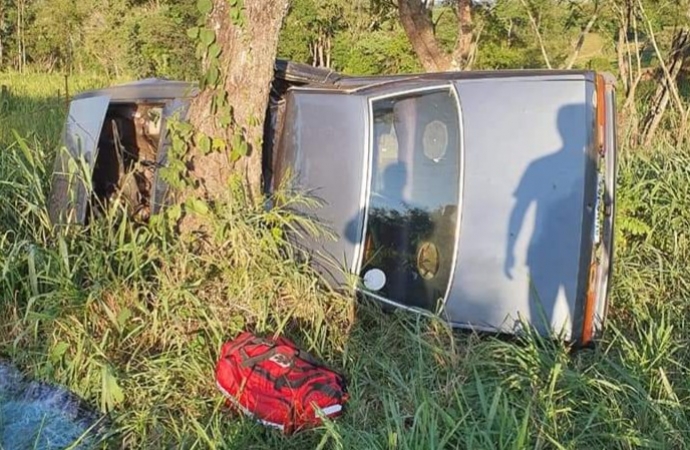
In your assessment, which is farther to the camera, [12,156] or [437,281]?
[12,156]

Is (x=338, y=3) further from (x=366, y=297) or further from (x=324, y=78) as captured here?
(x=366, y=297)

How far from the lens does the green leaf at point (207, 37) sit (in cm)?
359

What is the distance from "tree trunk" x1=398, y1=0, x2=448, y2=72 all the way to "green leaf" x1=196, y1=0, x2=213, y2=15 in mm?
3828

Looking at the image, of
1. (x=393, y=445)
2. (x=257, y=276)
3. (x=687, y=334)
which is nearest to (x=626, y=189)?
(x=687, y=334)

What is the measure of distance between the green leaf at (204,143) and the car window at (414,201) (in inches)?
34.1

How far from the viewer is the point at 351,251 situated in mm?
3268

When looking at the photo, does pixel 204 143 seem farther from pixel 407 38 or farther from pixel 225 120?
pixel 407 38

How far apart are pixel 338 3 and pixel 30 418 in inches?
549

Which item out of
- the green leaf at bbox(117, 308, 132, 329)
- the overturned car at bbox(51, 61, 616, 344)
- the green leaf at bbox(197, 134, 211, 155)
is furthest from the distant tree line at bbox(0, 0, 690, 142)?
the green leaf at bbox(117, 308, 132, 329)

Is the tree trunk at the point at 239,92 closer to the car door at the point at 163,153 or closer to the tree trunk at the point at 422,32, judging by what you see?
the car door at the point at 163,153

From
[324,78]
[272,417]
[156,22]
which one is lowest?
[272,417]

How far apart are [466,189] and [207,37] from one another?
1.56m

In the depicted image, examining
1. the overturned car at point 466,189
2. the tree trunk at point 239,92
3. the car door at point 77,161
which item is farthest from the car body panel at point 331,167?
the car door at point 77,161

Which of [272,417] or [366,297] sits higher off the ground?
[366,297]
